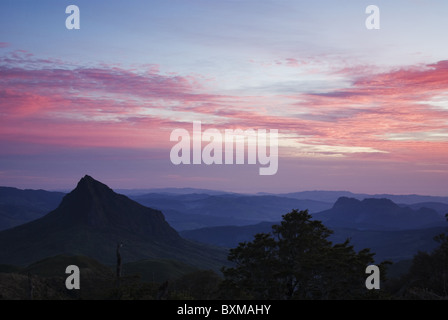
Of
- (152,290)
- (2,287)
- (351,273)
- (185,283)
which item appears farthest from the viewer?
(185,283)

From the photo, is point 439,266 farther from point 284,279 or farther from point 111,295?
point 111,295

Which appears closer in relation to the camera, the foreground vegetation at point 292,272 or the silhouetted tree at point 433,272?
the foreground vegetation at point 292,272

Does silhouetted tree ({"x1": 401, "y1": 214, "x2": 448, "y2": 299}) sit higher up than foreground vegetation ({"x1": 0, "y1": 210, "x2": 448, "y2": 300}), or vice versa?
foreground vegetation ({"x1": 0, "y1": 210, "x2": 448, "y2": 300})

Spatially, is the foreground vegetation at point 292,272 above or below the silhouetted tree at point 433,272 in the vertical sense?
above

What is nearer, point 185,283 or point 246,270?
point 246,270

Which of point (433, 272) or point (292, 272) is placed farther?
point (433, 272)

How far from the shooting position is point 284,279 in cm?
4772

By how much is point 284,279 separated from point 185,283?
57611 mm

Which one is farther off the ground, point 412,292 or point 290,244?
point 290,244

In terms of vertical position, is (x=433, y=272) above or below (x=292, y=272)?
below

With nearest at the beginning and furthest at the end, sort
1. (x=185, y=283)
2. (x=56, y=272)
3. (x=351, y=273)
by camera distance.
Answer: (x=351, y=273), (x=185, y=283), (x=56, y=272)

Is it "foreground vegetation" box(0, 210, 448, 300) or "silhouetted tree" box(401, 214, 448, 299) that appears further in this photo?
"silhouetted tree" box(401, 214, 448, 299)
